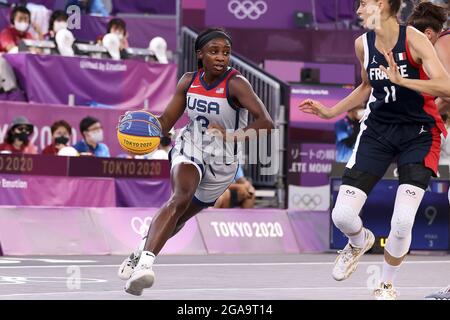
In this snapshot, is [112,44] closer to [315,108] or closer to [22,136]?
[22,136]

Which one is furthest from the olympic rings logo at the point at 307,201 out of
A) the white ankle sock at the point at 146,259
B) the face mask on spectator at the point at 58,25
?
the white ankle sock at the point at 146,259

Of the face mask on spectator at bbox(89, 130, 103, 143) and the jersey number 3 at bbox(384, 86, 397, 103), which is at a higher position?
the jersey number 3 at bbox(384, 86, 397, 103)

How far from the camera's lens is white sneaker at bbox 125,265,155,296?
391 inches

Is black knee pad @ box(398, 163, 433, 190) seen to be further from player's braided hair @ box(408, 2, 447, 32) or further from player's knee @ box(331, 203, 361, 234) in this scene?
player's braided hair @ box(408, 2, 447, 32)

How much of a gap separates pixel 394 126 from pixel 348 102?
626 mm

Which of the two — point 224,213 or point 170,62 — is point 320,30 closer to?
point 170,62

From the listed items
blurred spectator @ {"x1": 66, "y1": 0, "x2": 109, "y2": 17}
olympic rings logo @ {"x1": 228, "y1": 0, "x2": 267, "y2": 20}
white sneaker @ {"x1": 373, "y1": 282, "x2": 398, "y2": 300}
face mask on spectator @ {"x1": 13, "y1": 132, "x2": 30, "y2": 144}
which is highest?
white sneaker @ {"x1": 373, "y1": 282, "x2": 398, "y2": 300}

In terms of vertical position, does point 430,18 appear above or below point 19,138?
above

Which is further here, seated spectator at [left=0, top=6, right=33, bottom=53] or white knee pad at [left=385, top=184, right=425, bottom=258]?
seated spectator at [left=0, top=6, right=33, bottom=53]

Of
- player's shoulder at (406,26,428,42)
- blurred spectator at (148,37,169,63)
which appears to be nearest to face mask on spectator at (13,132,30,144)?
blurred spectator at (148,37,169,63)

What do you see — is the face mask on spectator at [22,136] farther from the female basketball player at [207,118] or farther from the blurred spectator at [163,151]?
the female basketball player at [207,118]

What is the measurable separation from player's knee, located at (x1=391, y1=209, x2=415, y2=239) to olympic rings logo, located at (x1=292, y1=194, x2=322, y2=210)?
13.2 m

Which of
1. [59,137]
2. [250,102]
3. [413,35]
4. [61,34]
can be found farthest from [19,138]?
[413,35]

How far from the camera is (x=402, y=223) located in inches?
391
